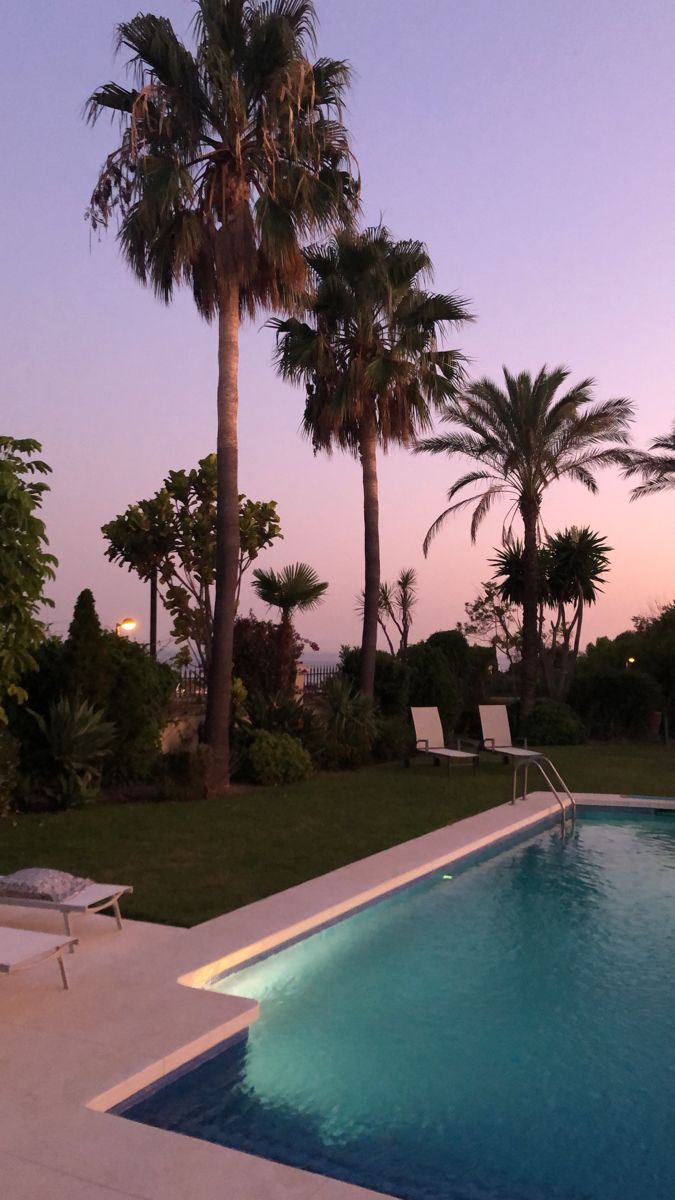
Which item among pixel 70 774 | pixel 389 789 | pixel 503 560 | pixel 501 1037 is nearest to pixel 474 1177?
pixel 501 1037

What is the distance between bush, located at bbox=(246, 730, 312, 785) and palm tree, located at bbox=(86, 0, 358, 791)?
3.02 ft

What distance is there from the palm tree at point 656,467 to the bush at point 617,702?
6.10 m

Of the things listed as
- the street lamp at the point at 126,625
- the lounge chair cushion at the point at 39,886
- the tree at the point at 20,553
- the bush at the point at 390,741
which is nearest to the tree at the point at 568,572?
the bush at the point at 390,741

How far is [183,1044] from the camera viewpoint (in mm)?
4500

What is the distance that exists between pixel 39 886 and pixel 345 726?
11.0 metres

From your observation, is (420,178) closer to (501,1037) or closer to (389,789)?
(389,789)

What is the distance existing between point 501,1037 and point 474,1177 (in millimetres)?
1633

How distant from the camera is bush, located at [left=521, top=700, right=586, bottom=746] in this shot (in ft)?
70.2

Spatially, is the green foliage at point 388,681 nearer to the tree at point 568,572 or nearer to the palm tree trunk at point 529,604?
the palm tree trunk at point 529,604

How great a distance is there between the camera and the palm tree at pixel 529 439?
21.9 meters

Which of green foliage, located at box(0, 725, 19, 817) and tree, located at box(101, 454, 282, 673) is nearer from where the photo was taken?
green foliage, located at box(0, 725, 19, 817)

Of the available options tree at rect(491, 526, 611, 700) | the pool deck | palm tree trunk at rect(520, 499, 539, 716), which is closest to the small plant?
the pool deck

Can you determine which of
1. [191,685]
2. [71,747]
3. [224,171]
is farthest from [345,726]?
[224,171]

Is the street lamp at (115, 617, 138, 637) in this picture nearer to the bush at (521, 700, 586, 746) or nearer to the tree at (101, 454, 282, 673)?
the tree at (101, 454, 282, 673)
